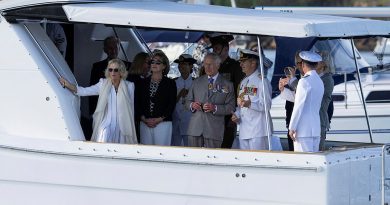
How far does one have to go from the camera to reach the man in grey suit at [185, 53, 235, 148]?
1016 centimetres

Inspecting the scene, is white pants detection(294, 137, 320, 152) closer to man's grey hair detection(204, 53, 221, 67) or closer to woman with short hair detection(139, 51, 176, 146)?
man's grey hair detection(204, 53, 221, 67)

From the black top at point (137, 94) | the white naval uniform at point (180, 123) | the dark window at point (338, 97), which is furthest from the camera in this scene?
the dark window at point (338, 97)

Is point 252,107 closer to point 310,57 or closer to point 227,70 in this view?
point 310,57

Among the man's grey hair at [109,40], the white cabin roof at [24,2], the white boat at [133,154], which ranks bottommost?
the white boat at [133,154]

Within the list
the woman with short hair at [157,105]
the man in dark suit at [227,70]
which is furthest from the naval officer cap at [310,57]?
the woman with short hair at [157,105]

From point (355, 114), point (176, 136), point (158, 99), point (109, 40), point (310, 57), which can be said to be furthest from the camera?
point (355, 114)

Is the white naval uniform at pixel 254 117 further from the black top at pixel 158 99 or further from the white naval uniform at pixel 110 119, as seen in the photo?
the white naval uniform at pixel 110 119

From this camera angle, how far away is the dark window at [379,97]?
685 inches

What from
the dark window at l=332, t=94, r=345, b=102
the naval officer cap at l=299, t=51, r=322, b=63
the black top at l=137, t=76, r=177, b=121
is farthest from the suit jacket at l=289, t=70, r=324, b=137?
the dark window at l=332, t=94, r=345, b=102

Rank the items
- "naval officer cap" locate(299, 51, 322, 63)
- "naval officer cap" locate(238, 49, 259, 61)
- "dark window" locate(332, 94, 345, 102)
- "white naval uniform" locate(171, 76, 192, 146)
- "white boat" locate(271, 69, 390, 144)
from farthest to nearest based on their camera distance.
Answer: "dark window" locate(332, 94, 345, 102)
"white boat" locate(271, 69, 390, 144)
"white naval uniform" locate(171, 76, 192, 146)
"naval officer cap" locate(238, 49, 259, 61)
"naval officer cap" locate(299, 51, 322, 63)

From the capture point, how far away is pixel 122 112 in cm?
984

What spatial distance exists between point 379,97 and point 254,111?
7.91m

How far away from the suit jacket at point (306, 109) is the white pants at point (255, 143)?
17.3 inches

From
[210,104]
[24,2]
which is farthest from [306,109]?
[24,2]
